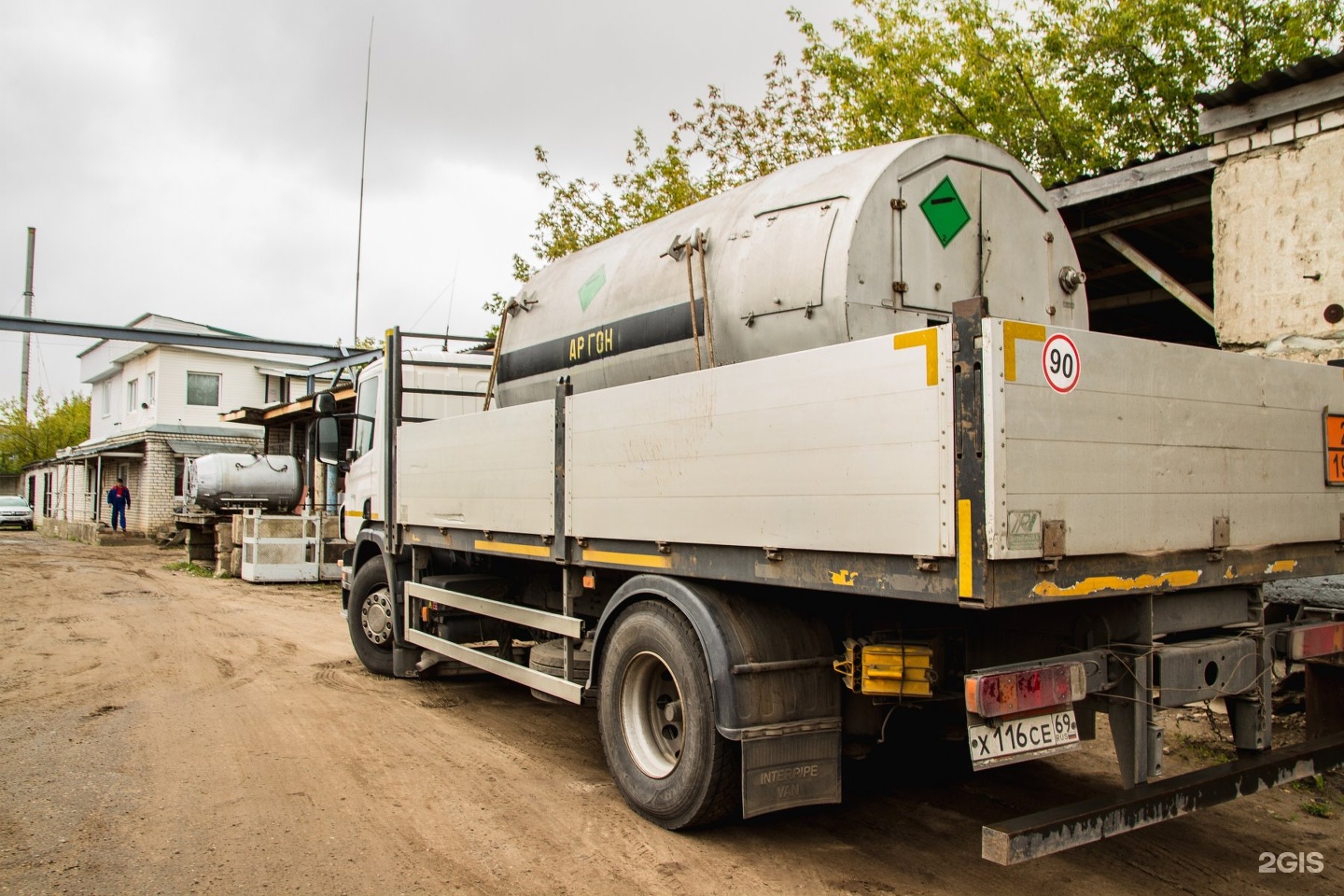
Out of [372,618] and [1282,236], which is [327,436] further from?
[1282,236]

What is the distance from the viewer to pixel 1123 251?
344 inches

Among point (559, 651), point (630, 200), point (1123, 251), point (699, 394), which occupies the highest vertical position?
point (630, 200)

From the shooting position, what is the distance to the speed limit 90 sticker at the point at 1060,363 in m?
3.18

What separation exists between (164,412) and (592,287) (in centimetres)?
3209

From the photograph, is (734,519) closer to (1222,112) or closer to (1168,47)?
(1222,112)

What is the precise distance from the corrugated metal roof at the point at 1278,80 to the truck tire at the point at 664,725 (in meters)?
6.29

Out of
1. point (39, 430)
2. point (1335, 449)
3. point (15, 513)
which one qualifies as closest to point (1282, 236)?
point (1335, 449)

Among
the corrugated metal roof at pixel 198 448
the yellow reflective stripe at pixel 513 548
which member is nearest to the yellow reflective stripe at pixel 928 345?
the yellow reflective stripe at pixel 513 548

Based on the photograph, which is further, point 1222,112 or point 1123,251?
point 1123,251

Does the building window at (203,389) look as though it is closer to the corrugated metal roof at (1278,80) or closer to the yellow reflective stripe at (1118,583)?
the corrugated metal roof at (1278,80)

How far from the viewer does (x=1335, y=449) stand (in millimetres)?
4324

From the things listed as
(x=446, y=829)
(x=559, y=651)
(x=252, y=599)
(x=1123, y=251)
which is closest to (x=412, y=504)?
(x=559, y=651)

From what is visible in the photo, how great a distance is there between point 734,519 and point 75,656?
27.9 ft

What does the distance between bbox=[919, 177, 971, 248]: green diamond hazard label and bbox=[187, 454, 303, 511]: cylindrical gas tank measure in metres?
20.6
